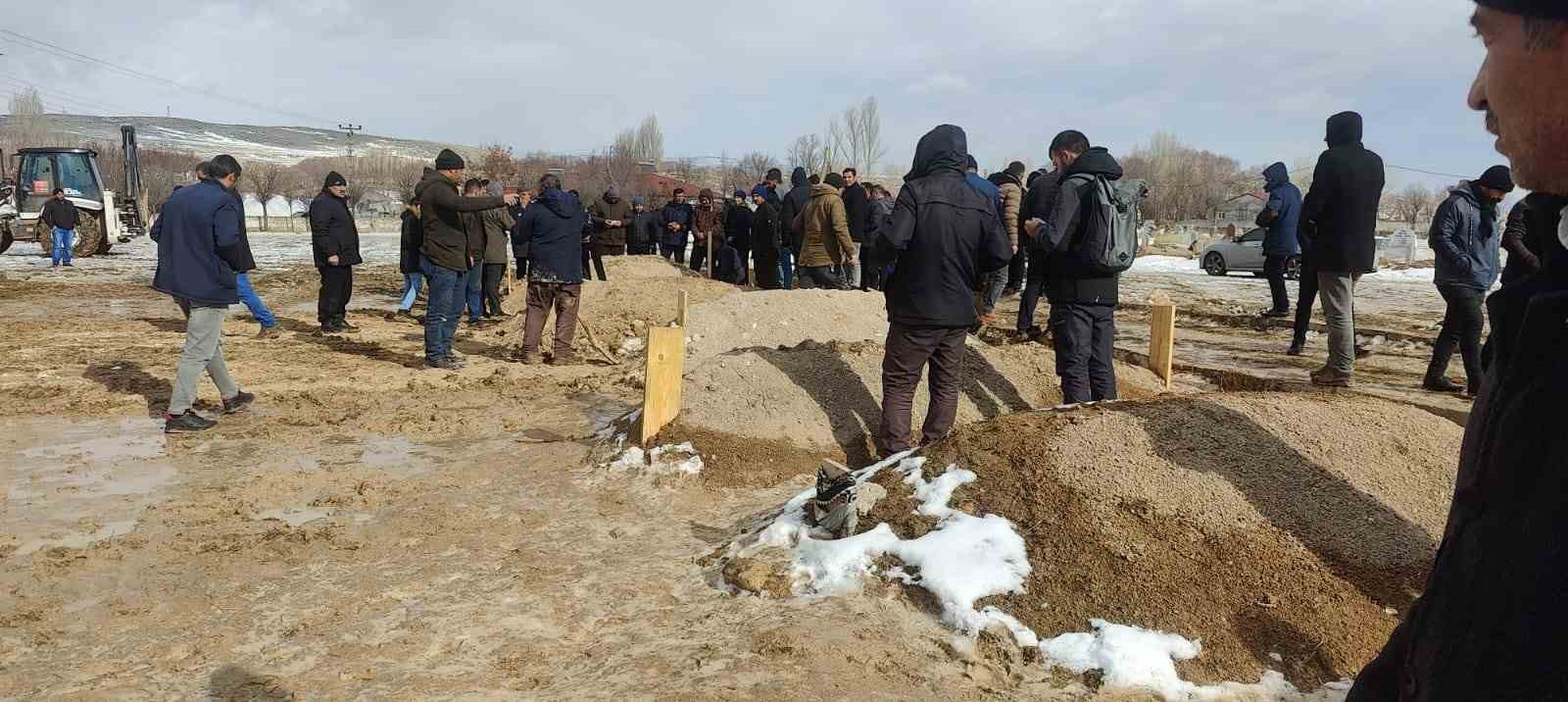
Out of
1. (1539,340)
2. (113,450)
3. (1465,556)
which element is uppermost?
(1539,340)

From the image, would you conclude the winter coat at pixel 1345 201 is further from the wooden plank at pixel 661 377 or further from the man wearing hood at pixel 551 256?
the man wearing hood at pixel 551 256

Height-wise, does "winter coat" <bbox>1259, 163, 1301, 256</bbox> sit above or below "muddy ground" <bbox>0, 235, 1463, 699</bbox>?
above

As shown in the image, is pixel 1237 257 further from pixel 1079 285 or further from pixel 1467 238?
pixel 1079 285

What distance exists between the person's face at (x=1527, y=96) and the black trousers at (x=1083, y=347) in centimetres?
512

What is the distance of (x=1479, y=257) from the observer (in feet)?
23.7

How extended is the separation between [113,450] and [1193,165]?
106914 mm

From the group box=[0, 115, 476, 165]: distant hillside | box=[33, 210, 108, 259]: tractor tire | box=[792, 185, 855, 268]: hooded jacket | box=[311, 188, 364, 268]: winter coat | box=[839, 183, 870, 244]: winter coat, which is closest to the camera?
box=[792, 185, 855, 268]: hooded jacket

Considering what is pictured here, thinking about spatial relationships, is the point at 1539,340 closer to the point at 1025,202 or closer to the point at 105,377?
the point at 1025,202

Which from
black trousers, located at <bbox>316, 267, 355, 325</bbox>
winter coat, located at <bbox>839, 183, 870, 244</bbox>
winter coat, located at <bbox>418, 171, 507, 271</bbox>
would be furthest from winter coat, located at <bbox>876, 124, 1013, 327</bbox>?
black trousers, located at <bbox>316, 267, 355, 325</bbox>

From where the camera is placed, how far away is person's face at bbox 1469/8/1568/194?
86 cm

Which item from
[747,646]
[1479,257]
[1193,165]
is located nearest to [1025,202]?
[1479,257]

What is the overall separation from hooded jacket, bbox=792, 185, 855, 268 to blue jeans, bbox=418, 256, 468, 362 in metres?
3.78

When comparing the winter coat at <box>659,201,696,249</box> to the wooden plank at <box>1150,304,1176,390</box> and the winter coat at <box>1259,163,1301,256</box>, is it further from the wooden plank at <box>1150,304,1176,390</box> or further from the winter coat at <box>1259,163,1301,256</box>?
the wooden plank at <box>1150,304,1176,390</box>

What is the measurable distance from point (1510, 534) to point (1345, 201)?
25.4 ft
